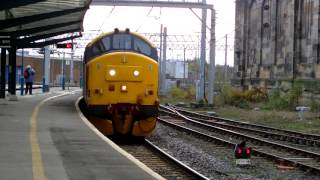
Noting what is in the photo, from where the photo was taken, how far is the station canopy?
2303 centimetres

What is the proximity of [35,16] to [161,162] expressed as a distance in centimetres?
1115

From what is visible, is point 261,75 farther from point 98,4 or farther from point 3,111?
point 3,111

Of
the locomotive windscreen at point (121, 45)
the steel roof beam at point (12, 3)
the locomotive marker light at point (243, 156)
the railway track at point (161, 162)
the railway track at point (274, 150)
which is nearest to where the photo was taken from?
the railway track at point (161, 162)

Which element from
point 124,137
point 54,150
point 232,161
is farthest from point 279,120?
point 54,150

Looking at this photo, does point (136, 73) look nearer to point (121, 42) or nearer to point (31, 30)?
point (121, 42)

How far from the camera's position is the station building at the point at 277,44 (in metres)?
39.7

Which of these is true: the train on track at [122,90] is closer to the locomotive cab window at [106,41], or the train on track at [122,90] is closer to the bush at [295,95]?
the locomotive cab window at [106,41]

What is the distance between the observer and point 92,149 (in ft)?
41.3

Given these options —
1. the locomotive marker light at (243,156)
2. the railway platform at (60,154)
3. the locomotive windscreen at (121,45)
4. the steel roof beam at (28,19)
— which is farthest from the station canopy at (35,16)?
the locomotive marker light at (243,156)

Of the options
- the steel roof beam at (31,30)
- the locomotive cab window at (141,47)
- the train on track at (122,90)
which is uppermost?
the steel roof beam at (31,30)

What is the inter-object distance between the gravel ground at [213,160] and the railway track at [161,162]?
0.45m

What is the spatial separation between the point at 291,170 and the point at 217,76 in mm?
67656

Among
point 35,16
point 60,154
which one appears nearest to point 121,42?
point 35,16

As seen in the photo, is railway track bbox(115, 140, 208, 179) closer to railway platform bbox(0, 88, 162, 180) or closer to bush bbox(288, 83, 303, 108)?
railway platform bbox(0, 88, 162, 180)
